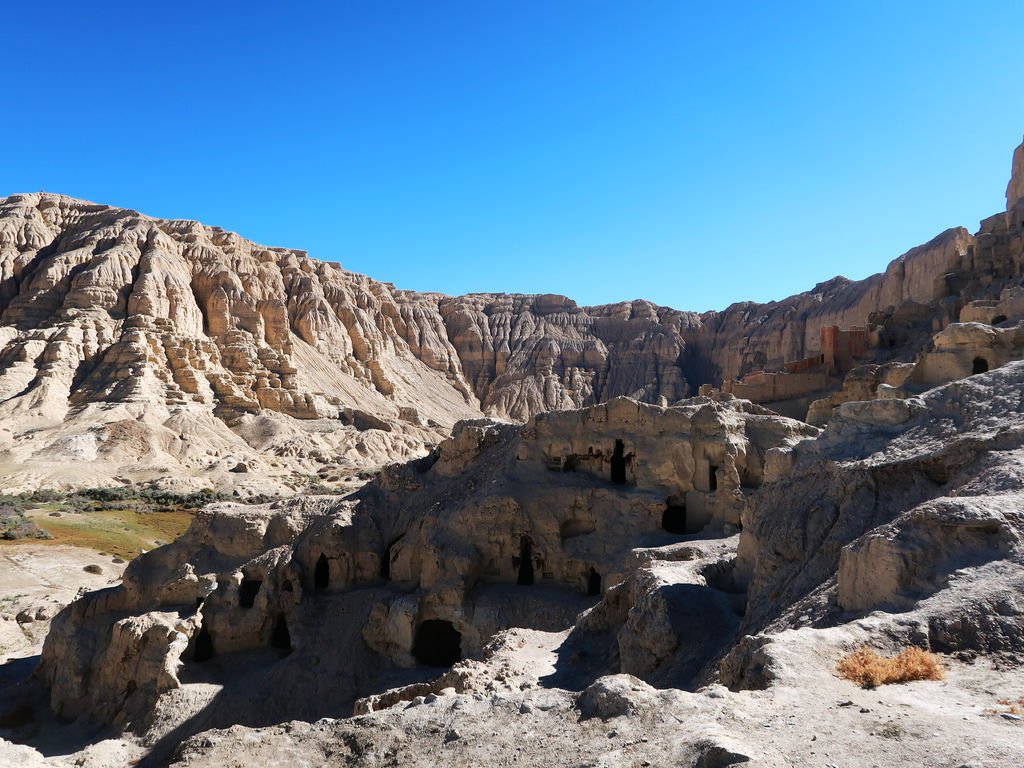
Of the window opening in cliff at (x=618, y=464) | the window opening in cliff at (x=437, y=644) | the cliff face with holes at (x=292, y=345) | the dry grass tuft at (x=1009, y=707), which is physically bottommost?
the window opening in cliff at (x=437, y=644)

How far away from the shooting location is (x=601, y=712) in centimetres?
864

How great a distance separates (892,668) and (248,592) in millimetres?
20195

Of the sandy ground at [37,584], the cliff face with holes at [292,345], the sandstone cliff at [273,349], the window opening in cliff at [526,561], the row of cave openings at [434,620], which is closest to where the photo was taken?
the row of cave openings at [434,620]

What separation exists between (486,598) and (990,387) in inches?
563

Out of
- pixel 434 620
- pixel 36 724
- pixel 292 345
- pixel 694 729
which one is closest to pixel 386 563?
pixel 434 620

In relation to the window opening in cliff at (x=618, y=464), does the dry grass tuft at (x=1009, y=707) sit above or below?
below

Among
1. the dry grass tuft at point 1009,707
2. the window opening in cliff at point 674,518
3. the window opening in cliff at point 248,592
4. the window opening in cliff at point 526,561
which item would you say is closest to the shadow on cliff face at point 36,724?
the window opening in cliff at point 248,592

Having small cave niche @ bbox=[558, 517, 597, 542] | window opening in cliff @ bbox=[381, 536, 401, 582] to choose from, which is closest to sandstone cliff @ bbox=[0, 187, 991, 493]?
small cave niche @ bbox=[558, 517, 597, 542]

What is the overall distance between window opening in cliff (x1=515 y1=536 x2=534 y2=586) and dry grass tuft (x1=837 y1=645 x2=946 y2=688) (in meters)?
15.8

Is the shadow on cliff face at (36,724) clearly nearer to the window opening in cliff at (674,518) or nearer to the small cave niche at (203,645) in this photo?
the small cave niche at (203,645)

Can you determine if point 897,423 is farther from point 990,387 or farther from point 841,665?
point 841,665

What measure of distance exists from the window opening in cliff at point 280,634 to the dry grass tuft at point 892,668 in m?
18.7

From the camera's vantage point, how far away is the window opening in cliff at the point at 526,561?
78.0ft

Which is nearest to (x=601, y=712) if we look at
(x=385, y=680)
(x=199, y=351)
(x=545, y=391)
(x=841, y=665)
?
(x=841, y=665)
